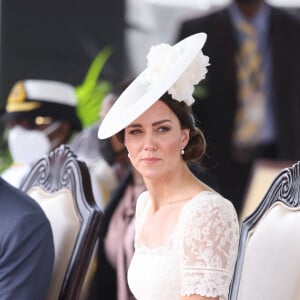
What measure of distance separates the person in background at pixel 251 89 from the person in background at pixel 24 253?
11.0 ft

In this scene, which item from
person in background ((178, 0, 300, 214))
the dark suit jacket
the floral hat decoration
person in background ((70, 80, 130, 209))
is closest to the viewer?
the floral hat decoration

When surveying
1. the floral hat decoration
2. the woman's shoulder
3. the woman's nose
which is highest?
the floral hat decoration

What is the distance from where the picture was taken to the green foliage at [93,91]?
238 inches

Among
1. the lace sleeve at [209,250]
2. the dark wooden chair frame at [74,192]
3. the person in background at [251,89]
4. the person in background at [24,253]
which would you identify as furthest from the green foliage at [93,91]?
the lace sleeve at [209,250]

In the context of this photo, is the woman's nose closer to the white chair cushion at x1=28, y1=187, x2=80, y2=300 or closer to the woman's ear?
the woman's ear

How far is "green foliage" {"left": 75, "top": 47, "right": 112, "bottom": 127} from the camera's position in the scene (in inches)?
238

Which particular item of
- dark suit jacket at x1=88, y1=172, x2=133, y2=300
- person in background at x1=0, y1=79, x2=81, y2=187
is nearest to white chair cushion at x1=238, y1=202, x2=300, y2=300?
dark suit jacket at x1=88, y1=172, x2=133, y2=300

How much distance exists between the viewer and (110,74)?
6.82 meters

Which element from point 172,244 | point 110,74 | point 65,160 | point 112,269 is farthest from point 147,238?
point 110,74

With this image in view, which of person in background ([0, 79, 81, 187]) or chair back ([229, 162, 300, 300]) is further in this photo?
person in background ([0, 79, 81, 187])

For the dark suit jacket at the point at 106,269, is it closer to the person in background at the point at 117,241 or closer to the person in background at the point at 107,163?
the person in background at the point at 117,241

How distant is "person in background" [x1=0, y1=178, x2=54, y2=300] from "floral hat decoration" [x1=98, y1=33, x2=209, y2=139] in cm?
39

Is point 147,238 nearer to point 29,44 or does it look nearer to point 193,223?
point 193,223

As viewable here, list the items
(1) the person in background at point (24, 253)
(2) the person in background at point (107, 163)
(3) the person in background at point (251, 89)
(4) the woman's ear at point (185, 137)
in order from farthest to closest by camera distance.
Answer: (3) the person in background at point (251, 89) < (2) the person in background at point (107, 163) < (1) the person in background at point (24, 253) < (4) the woman's ear at point (185, 137)
